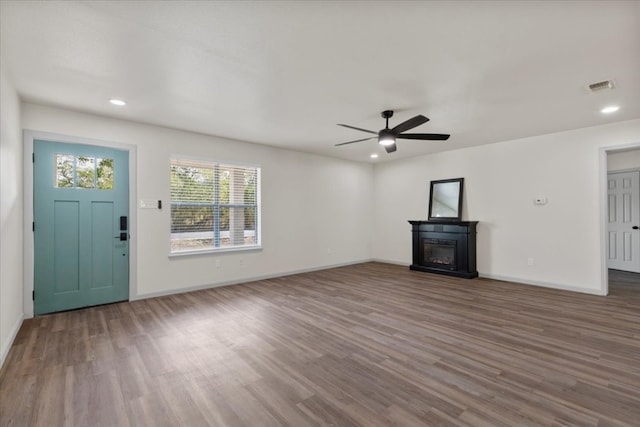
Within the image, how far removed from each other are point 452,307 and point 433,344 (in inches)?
51.4

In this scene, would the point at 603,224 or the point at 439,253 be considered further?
the point at 439,253

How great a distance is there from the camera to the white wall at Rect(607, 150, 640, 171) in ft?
18.9

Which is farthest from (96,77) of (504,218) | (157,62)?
(504,218)

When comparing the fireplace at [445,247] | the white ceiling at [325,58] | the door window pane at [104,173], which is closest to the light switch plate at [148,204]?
the door window pane at [104,173]

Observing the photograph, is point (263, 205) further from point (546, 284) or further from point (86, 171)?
point (546, 284)

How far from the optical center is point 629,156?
5852 mm

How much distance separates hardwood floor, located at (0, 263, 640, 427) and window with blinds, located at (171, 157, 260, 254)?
1170mm

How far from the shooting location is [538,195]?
515 centimetres

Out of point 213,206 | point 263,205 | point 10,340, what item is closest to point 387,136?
point 263,205

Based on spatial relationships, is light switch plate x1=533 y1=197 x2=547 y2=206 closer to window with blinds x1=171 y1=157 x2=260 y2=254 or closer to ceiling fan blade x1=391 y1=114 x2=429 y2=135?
ceiling fan blade x1=391 y1=114 x2=429 y2=135

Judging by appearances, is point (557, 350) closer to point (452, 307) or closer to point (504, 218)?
point (452, 307)

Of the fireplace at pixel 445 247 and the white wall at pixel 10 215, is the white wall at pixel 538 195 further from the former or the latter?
the white wall at pixel 10 215

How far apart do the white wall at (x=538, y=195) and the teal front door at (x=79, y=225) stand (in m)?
5.86

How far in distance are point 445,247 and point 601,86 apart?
3.62 m
